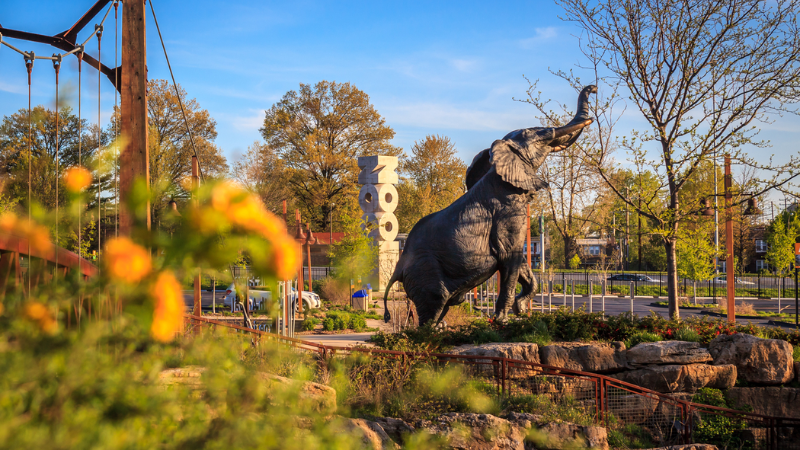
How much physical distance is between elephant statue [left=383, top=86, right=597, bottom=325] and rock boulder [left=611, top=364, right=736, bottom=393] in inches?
77.4

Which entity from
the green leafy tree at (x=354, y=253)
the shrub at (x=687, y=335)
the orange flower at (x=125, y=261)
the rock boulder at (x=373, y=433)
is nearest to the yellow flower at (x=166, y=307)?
the orange flower at (x=125, y=261)

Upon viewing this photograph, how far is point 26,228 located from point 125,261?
269 millimetres

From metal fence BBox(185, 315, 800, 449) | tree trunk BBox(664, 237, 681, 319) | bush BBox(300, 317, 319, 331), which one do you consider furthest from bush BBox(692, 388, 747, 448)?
bush BBox(300, 317, 319, 331)

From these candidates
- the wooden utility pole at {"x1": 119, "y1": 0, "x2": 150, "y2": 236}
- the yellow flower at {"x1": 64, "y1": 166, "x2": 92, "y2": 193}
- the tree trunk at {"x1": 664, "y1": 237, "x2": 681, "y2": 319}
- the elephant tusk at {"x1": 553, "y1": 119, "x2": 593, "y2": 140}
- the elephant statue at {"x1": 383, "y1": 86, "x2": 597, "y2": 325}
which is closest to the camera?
the yellow flower at {"x1": 64, "y1": 166, "x2": 92, "y2": 193}

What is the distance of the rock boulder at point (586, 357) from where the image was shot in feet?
24.5

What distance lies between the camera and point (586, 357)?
24.8ft

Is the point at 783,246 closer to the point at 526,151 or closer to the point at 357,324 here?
the point at 357,324

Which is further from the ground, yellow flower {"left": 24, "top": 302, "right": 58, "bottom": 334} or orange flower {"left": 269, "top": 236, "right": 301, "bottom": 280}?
orange flower {"left": 269, "top": 236, "right": 301, "bottom": 280}

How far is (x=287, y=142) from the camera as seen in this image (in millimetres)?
39750

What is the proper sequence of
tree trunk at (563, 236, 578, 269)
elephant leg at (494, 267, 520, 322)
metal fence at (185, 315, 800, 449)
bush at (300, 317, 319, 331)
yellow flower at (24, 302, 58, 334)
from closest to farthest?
1. yellow flower at (24, 302, 58, 334)
2. metal fence at (185, 315, 800, 449)
3. elephant leg at (494, 267, 520, 322)
4. bush at (300, 317, 319, 331)
5. tree trunk at (563, 236, 578, 269)

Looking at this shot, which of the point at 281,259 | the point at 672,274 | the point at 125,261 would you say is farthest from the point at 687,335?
the point at 125,261

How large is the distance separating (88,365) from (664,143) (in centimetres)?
1132

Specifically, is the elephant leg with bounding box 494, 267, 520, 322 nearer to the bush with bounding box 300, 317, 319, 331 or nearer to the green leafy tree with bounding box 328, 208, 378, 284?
the bush with bounding box 300, 317, 319, 331

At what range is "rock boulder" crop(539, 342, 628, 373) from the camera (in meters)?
7.47
